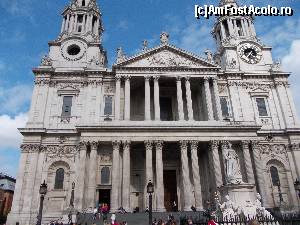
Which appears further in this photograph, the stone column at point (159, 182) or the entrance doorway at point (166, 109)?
the entrance doorway at point (166, 109)

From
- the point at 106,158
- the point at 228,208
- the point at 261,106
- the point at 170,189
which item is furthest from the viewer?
the point at 261,106

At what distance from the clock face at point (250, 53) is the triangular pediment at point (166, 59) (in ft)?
23.4

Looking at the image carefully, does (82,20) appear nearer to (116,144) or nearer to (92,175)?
(116,144)

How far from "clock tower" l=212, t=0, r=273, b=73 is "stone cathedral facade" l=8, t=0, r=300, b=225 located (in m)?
0.18

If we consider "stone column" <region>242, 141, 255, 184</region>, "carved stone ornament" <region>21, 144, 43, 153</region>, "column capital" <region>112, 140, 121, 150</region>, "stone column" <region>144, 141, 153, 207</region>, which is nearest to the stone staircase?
"stone column" <region>144, 141, 153, 207</region>

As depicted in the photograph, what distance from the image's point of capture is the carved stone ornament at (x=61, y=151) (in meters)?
32.1

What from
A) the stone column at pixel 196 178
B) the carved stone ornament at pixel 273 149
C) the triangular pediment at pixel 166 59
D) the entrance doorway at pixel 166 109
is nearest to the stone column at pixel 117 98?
the triangular pediment at pixel 166 59

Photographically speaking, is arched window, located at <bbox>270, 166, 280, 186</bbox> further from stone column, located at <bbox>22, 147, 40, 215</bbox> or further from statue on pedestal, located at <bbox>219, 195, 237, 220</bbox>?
stone column, located at <bbox>22, 147, 40, 215</bbox>

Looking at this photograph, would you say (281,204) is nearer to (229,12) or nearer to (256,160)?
(256,160)

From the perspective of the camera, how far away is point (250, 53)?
40.8m

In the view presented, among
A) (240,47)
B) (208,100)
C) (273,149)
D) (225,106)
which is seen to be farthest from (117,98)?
(240,47)

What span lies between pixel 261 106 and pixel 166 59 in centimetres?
1238

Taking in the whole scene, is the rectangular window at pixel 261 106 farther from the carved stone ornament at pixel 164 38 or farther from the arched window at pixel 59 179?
the arched window at pixel 59 179

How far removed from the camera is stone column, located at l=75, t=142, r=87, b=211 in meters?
27.7
